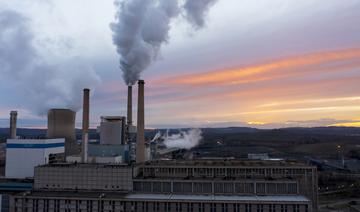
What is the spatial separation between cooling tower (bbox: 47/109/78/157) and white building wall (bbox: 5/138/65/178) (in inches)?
364

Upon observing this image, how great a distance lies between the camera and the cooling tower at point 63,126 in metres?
73.1

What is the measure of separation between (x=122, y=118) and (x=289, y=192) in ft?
121

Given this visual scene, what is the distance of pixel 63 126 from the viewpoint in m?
74.2

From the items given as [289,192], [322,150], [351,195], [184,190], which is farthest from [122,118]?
[322,150]

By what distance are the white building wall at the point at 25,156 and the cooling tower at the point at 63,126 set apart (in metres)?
9.23

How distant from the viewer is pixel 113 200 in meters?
42.5

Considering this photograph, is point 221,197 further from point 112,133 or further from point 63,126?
point 63,126

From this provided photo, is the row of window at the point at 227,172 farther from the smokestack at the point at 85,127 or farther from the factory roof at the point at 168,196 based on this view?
the smokestack at the point at 85,127

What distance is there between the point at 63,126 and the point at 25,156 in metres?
12.3

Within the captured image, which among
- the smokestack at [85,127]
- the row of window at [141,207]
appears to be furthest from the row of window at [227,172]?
the smokestack at [85,127]

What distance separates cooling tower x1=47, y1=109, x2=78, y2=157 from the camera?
240 ft

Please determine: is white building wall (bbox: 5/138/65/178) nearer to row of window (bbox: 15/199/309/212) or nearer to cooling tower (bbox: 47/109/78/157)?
cooling tower (bbox: 47/109/78/157)

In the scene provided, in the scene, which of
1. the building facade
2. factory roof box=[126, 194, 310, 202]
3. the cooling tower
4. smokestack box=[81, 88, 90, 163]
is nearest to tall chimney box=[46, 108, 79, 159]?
the cooling tower

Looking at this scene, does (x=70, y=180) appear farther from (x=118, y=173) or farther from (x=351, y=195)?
(x=351, y=195)
